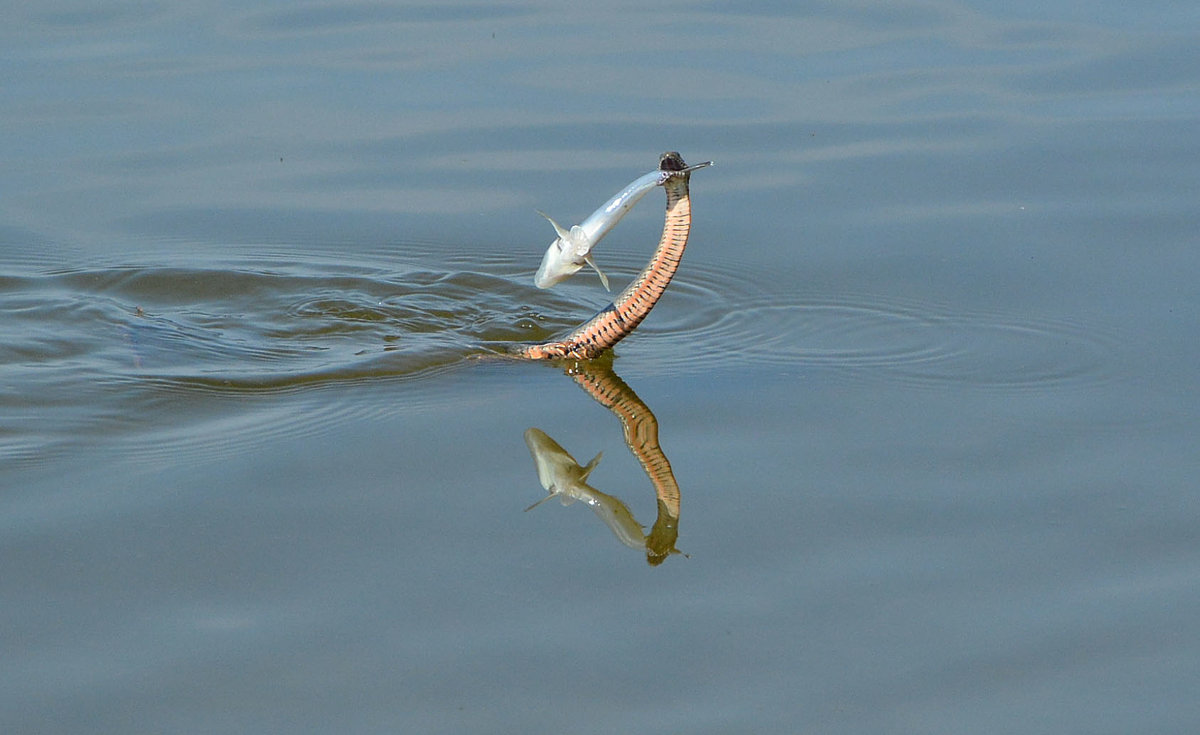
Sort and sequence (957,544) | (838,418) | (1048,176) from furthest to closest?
(1048,176) → (838,418) → (957,544)

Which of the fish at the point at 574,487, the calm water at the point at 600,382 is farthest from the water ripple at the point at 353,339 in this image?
the fish at the point at 574,487

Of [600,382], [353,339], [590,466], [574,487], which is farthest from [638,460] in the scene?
[353,339]

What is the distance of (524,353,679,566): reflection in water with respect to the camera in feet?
13.0

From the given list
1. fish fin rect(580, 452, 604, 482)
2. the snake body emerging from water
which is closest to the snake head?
the snake body emerging from water

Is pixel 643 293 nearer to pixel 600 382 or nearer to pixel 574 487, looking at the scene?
pixel 600 382

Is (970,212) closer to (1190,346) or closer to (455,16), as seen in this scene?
(1190,346)

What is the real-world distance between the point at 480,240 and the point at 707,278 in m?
1.05

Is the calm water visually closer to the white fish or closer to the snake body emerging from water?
the snake body emerging from water

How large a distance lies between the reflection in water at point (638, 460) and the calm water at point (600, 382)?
0.07 feet

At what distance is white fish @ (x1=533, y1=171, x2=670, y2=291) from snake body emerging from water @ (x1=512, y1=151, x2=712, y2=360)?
8 cm

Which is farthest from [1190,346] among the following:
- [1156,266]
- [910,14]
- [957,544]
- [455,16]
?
[455,16]

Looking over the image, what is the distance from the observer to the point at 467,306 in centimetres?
590

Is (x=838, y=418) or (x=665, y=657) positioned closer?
(x=665, y=657)

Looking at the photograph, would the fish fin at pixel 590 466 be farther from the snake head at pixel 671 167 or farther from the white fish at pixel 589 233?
the snake head at pixel 671 167
